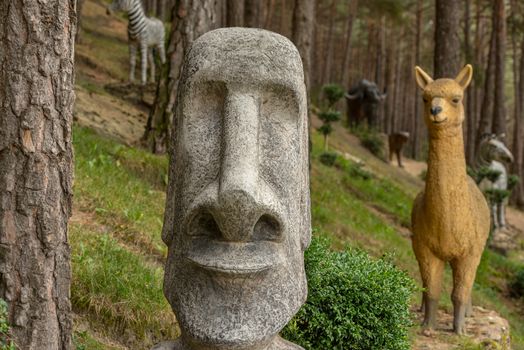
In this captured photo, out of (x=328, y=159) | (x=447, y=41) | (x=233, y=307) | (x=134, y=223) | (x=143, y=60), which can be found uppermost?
(x=447, y=41)

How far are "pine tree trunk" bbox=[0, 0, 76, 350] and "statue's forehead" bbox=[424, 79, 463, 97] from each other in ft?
12.9

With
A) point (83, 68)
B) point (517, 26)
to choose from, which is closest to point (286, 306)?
point (83, 68)

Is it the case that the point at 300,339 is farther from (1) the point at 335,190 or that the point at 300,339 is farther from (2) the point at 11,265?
(1) the point at 335,190

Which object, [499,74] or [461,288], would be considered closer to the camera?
[461,288]

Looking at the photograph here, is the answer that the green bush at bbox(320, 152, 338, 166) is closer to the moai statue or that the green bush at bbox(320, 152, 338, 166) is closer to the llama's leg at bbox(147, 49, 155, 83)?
the llama's leg at bbox(147, 49, 155, 83)

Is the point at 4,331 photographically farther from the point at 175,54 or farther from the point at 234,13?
the point at 234,13

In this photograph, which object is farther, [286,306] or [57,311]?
[57,311]

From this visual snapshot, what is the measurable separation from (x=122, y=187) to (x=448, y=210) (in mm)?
3543

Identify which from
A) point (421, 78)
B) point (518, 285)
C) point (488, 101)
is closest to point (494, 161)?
point (488, 101)

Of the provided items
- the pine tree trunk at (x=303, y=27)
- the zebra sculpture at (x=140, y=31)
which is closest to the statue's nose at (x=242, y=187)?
the pine tree trunk at (x=303, y=27)

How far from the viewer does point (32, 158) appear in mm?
3932

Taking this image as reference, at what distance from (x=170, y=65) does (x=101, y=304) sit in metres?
4.36

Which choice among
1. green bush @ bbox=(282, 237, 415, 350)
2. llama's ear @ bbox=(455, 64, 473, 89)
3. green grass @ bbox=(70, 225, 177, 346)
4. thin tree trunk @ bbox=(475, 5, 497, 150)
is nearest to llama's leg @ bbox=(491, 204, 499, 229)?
thin tree trunk @ bbox=(475, 5, 497, 150)

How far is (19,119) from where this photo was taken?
3.92m
